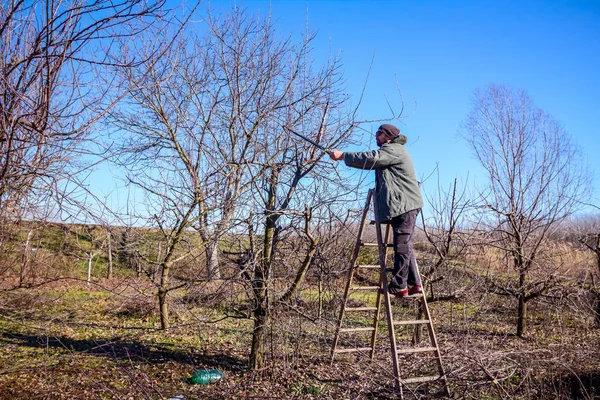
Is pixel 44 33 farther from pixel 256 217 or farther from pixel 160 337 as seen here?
pixel 160 337

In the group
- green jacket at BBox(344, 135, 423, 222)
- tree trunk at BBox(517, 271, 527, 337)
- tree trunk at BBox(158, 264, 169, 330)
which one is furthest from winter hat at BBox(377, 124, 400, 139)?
tree trunk at BBox(517, 271, 527, 337)

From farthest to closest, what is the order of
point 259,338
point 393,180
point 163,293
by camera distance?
point 163,293, point 259,338, point 393,180

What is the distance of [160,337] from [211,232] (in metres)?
2.98

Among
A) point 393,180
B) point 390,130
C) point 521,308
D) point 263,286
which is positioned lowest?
point 521,308

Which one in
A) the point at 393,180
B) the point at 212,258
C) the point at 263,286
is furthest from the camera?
the point at 212,258

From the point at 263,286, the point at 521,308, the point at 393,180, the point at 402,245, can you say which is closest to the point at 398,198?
the point at 393,180

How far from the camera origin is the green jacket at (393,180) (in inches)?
191

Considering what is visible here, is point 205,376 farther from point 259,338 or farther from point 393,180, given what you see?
point 393,180

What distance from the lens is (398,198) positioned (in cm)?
493

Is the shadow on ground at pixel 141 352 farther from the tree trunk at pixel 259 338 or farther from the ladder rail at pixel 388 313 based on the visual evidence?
the ladder rail at pixel 388 313

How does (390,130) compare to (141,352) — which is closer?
(390,130)

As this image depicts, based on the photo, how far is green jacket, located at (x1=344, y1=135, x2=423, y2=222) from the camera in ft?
15.9

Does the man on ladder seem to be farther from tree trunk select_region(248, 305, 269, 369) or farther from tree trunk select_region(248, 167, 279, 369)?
tree trunk select_region(248, 305, 269, 369)

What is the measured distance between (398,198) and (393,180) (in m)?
0.19
